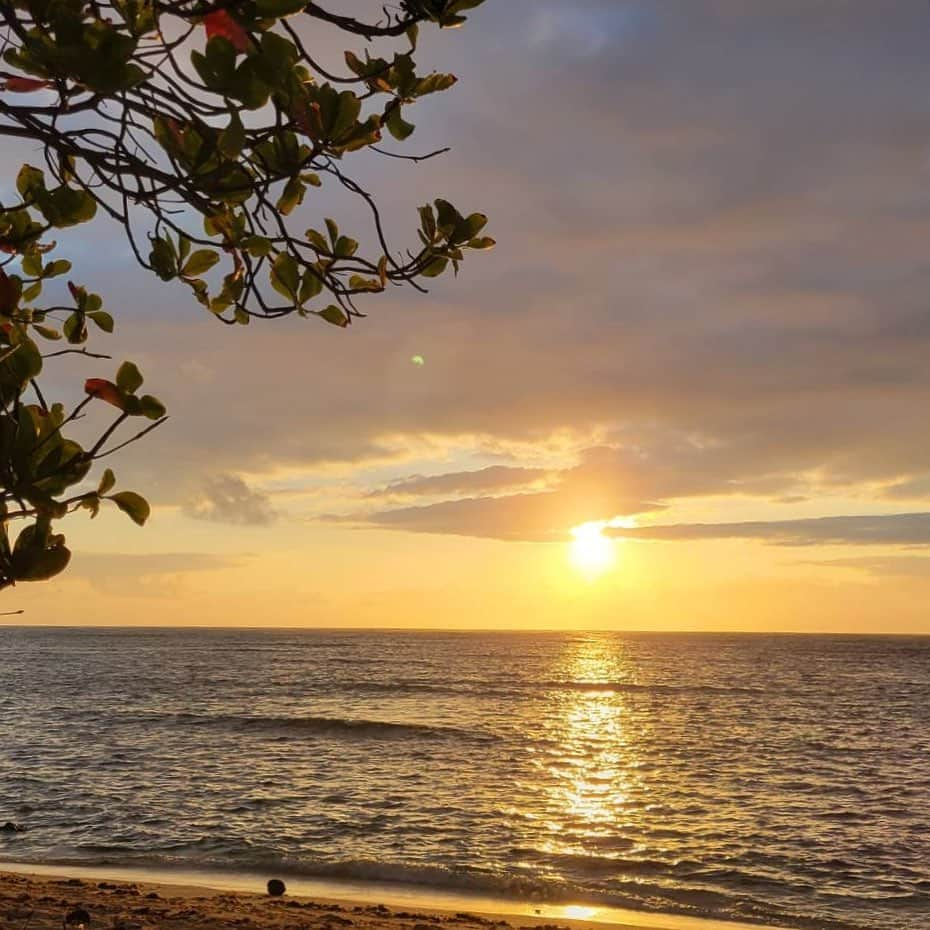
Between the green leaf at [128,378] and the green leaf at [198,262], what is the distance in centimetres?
68

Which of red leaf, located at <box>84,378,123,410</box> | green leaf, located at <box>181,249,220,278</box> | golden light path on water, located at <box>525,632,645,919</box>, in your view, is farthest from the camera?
golden light path on water, located at <box>525,632,645,919</box>

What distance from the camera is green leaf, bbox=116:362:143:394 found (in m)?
2.15

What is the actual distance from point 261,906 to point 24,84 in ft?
36.2

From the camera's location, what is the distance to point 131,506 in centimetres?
225

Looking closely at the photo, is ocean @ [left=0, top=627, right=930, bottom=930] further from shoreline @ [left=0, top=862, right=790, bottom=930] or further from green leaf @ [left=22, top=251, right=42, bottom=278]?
green leaf @ [left=22, top=251, right=42, bottom=278]

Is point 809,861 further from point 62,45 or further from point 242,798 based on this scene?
point 62,45

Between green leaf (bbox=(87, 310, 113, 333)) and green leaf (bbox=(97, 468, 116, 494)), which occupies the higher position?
green leaf (bbox=(87, 310, 113, 333))

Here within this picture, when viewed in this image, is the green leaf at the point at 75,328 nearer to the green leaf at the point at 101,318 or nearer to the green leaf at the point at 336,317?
the green leaf at the point at 101,318

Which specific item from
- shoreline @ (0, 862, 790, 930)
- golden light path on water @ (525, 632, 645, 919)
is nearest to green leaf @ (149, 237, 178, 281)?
shoreline @ (0, 862, 790, 930)

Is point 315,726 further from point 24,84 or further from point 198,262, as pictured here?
point 24,84

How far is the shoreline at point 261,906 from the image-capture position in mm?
9711

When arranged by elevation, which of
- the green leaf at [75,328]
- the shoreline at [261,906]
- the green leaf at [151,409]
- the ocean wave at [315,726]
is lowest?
the ocean wave at [315,726]

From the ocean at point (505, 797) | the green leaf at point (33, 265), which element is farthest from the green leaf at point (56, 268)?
the ocean at point (505, 797)

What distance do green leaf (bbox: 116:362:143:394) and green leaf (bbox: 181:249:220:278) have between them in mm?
678
